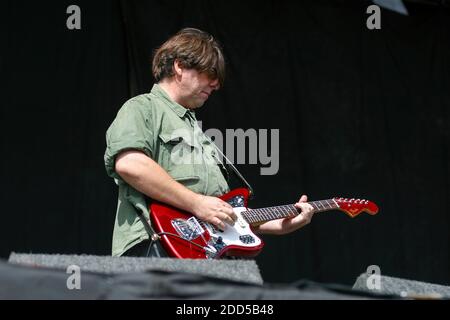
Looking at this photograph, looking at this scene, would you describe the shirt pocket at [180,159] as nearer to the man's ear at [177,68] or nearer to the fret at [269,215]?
the man's ear at [177,68]

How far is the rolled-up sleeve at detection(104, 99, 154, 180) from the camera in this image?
290 cm

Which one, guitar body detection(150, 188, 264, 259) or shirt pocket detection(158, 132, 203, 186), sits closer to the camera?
guitar body detection(150, 188, 264, 259)

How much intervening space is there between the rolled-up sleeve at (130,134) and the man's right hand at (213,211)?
26cm

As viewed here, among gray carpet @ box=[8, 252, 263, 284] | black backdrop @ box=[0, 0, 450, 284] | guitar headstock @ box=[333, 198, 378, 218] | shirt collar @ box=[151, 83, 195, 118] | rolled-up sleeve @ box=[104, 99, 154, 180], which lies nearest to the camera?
gray carpet @ box=[8, 252, 263, 284]

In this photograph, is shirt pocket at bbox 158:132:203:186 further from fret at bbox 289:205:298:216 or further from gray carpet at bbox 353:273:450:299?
gray carpet at bbox 353:273:450:299

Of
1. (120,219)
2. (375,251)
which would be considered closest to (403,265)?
(375,251)

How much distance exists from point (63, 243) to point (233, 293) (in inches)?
103

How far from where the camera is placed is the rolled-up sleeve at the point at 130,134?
2.90 meters

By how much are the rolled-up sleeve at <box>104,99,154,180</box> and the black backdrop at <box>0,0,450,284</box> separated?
130 cm

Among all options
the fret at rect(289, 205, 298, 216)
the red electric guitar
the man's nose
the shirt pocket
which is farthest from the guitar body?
the man's nose

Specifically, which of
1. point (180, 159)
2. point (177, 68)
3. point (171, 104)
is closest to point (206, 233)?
point (180, 159)

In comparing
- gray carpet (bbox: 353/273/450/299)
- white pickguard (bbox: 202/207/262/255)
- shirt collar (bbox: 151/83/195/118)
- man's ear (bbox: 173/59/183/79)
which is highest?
man's ear (bbox: 173/59/183/79)

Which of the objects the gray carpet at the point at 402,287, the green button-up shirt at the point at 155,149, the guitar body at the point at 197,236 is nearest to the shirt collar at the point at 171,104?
the green button-up shirt at the point at 155,149

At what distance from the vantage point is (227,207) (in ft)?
9.99
